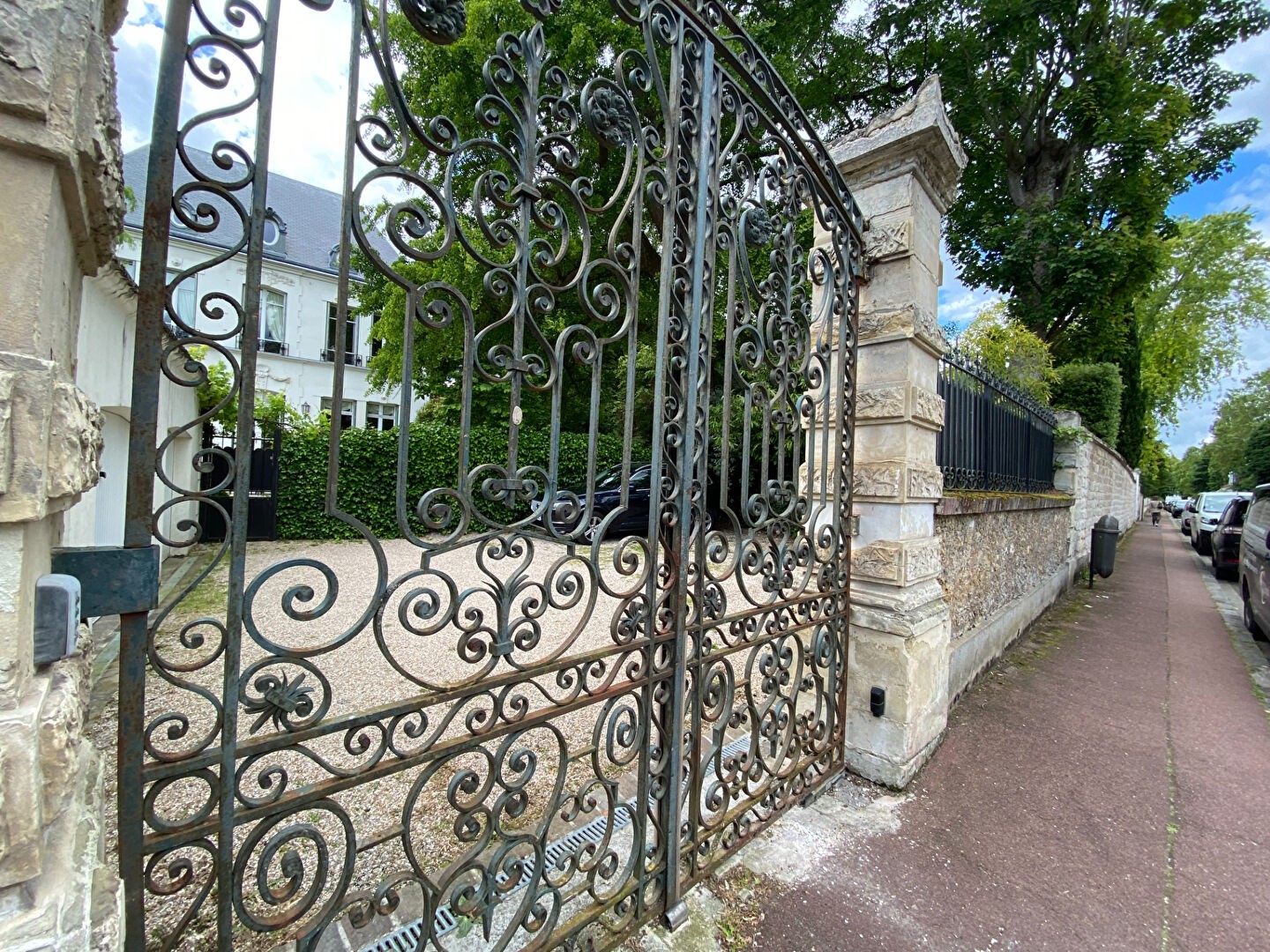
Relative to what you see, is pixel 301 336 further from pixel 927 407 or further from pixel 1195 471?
pixel 1195 471

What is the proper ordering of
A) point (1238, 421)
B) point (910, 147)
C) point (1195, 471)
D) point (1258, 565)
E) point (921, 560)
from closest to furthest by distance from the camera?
point (910, 147) < point (921, 560) < point (1258, 565) < point (1238, 421) < point (1195, 471)

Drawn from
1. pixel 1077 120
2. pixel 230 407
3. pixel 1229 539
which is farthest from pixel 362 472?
pixel 1077 120

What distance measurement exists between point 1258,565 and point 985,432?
13.4ft

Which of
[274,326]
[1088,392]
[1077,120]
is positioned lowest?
[1088,392]

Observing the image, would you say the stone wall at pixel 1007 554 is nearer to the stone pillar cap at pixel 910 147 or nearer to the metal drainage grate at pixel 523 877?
the stone pillar cap at pixel 910 147

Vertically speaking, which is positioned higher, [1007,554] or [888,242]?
[888,242]

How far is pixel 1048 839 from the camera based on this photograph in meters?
2.44

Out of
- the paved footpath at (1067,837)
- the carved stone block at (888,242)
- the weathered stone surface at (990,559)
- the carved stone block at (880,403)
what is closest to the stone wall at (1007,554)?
the weathered stone surface at (990,559)

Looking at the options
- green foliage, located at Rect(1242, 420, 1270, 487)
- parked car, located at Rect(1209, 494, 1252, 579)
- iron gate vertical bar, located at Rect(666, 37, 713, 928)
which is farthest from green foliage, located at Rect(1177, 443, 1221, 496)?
iron gate vertical bar, located at Rect(666, 37, 713, 928)

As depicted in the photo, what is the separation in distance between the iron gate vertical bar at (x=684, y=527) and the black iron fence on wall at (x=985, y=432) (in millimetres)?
2328

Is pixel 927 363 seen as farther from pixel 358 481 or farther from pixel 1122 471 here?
pixel 1122 471

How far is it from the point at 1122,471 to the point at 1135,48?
10255 mm

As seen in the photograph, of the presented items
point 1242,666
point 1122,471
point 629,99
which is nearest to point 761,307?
point 629,99

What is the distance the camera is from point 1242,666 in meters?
5.09
